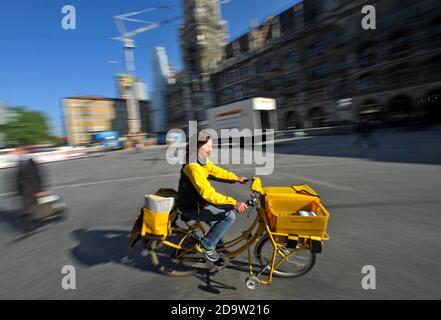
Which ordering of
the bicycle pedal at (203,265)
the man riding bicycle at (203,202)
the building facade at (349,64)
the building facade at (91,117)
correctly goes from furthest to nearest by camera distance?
the building facade at (91,117), the building facade at (349,64), the bicycle pedal at (203,265), the man riding bicycle at (203,202)

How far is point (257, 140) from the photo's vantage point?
73.6 ft

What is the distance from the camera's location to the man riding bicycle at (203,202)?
2902mm

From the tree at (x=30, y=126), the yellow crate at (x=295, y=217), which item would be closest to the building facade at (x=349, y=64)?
the yellow crate at (x=295, y=217)

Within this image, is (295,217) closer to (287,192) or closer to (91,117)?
(287,192)

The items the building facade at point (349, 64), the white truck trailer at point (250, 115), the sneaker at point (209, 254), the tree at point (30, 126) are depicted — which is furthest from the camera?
the tree at point (30, 126)

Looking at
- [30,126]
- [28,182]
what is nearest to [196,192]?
[28,182]

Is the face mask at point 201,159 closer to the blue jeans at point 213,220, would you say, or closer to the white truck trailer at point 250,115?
the blue jeans at point 213,220

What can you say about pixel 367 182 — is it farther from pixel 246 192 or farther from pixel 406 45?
pixel 406 45

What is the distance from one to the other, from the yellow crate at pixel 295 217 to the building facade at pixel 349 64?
30.2 m

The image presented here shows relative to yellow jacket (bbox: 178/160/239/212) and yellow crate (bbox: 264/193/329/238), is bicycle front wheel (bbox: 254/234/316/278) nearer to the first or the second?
yellow crate (bbox: 264/193/329/238)

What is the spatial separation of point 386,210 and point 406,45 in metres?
32.2

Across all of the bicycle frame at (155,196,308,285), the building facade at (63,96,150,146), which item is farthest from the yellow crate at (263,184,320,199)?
the building facade at (63,96,150,146)

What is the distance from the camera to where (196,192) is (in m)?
3.06

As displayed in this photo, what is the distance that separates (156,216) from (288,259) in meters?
1.79
